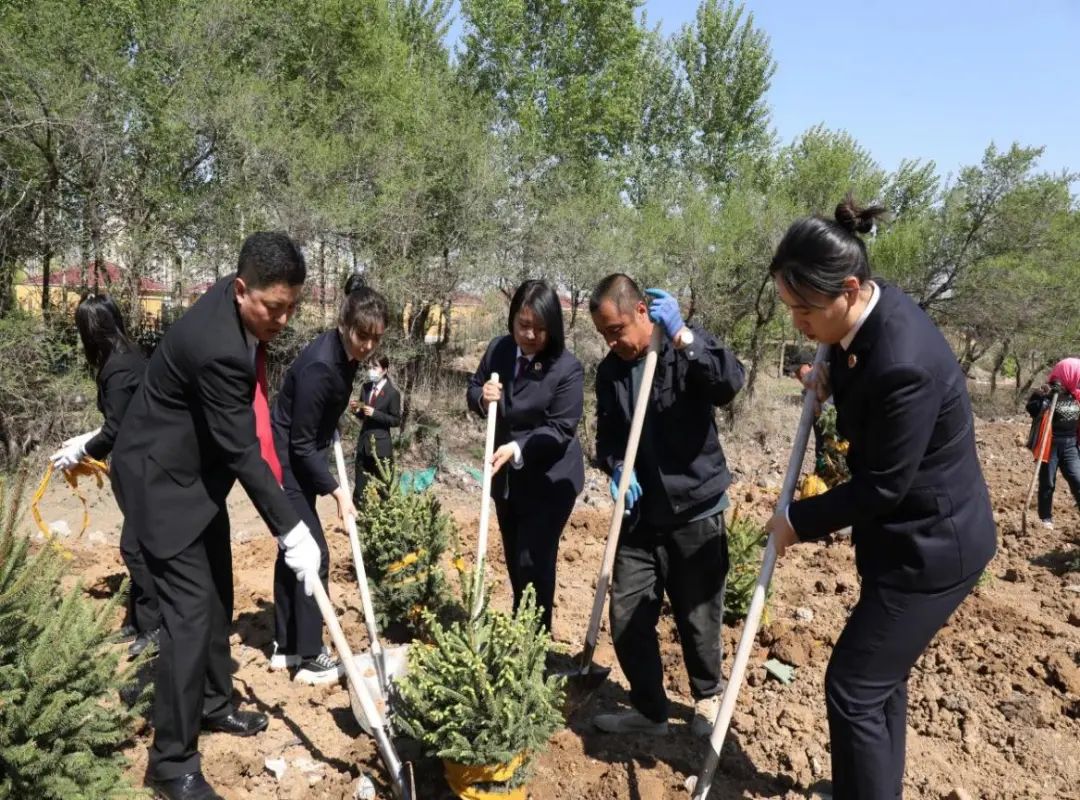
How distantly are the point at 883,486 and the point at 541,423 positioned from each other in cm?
190

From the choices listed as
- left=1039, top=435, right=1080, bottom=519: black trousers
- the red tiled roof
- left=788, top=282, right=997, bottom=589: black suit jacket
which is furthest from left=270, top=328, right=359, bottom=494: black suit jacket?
the red tiled roof

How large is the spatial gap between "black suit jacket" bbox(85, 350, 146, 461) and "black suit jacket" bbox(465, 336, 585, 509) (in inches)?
68.9

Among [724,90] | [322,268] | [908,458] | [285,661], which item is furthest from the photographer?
[724,90]

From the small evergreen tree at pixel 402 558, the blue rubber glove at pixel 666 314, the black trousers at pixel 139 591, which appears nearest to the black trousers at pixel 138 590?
the black trousers at pixel 139 591

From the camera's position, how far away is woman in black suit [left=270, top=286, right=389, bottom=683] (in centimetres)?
343

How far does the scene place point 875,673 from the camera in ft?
7.20

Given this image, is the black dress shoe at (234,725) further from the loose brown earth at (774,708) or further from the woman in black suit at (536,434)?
the woman in black suit at (536,434)

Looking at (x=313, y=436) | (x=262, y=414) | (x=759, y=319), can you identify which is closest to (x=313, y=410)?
(x=313, y=436)

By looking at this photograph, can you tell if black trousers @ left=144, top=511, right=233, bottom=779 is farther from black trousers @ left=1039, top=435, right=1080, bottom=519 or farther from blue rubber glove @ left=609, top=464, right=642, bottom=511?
black trousers @ left=1039, top=435, right=1080, bottom=519

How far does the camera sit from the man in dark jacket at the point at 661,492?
296 centimetres

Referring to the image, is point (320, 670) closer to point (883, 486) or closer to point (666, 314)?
point (666, 314)

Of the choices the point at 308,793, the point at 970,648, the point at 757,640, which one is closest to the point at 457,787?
the point at 308,793

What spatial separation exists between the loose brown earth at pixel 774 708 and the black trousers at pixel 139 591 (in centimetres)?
46

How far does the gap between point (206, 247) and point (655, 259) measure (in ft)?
25.6
